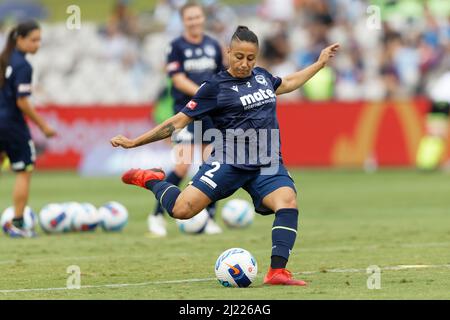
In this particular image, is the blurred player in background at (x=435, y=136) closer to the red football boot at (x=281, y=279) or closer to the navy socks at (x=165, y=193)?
the navy socks at (x=165, y=193)

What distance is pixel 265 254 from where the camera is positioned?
40.7 ft

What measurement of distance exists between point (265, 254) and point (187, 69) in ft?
11.4

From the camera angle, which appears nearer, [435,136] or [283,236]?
[283,236]

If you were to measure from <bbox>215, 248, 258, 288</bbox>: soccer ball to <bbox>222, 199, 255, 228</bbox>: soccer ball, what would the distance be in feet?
18.4

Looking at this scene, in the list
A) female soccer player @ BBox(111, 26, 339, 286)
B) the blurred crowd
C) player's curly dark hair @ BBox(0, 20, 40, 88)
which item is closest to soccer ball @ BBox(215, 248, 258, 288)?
female soccer player @ BBox(111, 26, 339, 286)

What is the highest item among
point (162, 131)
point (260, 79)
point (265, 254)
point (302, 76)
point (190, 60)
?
point (190, 60)

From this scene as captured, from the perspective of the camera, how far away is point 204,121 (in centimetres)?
1452

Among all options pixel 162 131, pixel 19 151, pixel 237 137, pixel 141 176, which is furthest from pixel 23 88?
pixel 237 137

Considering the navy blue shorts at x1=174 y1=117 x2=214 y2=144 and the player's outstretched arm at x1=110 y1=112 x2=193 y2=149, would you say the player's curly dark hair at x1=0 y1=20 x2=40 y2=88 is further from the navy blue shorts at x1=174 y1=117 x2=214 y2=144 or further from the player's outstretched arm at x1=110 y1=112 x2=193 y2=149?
the player's outstretched arm at x1=110 y1=112 x2=193 y2=149

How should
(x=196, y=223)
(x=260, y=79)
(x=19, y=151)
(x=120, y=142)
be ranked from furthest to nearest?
(x=19, y=151) < (x=196, y=223) < (x=260, y=79) < (x=120, y=142)

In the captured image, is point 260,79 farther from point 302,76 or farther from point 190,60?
point 190,60

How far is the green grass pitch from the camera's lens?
30.9 ft

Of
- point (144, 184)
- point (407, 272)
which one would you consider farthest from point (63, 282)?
point (407, 272)
